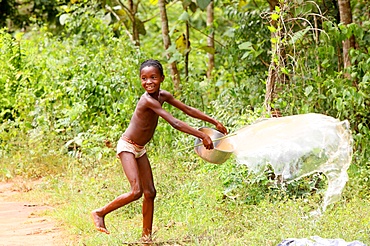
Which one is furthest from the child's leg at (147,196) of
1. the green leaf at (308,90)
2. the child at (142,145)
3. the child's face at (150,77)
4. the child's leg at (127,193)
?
the green leaf at (308,90)

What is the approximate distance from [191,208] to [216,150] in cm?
121

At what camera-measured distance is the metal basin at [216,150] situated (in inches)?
199

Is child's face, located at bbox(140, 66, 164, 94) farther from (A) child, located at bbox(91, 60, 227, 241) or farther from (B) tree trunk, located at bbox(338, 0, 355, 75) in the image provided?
(B) tree trunk, located at bbox(338, 0, 355, 75)

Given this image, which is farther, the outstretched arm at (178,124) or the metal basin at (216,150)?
the metal basin at (216,150)

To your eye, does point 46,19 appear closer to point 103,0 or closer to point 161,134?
point 103,0

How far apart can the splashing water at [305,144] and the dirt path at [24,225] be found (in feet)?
5.57

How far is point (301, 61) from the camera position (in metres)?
7.08

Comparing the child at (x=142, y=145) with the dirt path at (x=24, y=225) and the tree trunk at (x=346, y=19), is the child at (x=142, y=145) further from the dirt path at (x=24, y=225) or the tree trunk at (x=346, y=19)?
the tree trunk at (x=346, y=19)

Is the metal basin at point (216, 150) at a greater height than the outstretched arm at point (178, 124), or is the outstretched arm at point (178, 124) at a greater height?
the outstretched arm at point (178, 124)

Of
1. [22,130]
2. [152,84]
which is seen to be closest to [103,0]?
[22,130]

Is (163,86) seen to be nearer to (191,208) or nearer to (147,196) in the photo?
(191,208)

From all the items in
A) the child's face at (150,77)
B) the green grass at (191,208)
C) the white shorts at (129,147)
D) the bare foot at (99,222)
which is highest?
the child's face at (150,77)

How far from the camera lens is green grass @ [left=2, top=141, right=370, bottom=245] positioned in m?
5.05

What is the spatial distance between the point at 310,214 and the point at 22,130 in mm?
4687
